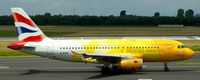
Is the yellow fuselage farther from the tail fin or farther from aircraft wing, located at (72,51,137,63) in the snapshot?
the tail fin

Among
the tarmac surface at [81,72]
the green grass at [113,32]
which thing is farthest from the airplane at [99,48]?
the green grass at [113,32]

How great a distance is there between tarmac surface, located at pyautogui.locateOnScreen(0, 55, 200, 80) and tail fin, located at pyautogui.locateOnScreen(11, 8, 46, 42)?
11.2ft

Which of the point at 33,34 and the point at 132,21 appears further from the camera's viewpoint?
the point at 132,21

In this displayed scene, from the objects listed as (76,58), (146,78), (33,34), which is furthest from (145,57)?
(33,34)

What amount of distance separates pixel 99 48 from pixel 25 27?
7.68 m

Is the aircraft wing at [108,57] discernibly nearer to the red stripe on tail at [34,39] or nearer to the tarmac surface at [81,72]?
the tarmac surface at [81,72]

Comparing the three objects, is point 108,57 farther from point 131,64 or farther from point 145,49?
point 145,49

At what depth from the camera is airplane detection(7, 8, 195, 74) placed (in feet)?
102

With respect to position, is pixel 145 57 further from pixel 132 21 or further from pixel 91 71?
pixel 132 21

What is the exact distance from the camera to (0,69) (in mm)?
34156

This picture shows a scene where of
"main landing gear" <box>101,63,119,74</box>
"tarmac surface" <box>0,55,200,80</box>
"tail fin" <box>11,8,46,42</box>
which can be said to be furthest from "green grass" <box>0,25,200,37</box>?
"main landing gear" <box>101,63,119,74</box>

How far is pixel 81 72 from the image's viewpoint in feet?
105

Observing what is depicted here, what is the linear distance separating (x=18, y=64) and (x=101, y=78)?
1396cm

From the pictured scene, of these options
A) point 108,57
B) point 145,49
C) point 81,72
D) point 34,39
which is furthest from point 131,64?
point 34,39
